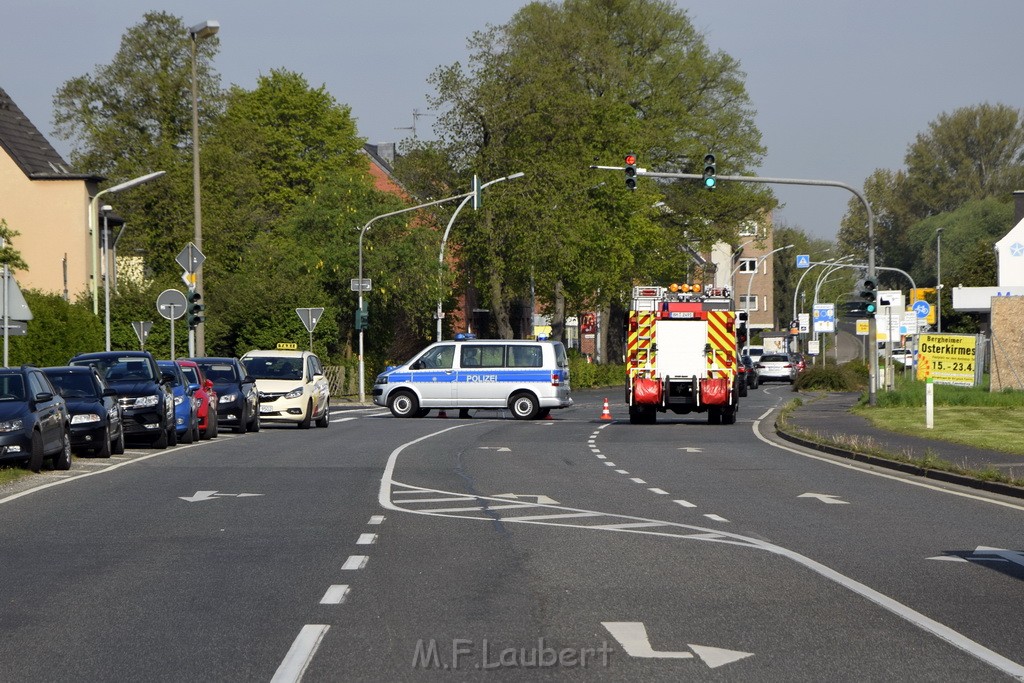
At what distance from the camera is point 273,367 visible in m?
35.4

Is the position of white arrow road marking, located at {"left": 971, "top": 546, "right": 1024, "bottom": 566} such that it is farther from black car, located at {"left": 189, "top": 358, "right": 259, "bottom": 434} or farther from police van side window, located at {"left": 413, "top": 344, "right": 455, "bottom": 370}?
police van side window, located at {"left": 413, "top": 344, "right": 455, "bottom": 370}

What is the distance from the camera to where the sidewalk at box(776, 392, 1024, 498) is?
61.4 ft

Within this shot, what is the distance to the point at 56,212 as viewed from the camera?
2415 inches

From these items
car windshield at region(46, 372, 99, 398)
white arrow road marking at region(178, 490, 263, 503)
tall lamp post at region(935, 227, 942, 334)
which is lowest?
white arrow road marking at region(178, 490, 263, 503)

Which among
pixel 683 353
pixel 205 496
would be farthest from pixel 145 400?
pixel 683 353

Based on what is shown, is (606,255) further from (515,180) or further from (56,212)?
(56,212)

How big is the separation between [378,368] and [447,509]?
153 feet

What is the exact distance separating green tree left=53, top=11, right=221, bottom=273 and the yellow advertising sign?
35.3 metres

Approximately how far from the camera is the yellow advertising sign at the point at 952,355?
147 feet

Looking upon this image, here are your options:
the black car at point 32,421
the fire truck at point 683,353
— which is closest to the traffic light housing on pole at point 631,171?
the fire truck at point 683,353

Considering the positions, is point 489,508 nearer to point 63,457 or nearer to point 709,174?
point 63,457

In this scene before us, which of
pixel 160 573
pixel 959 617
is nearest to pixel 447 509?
pixel 160 573

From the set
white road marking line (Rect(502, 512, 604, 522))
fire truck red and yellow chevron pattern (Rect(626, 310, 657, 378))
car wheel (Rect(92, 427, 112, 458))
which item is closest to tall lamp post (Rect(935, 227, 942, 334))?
fire truck red and yellow chevron pattern (Rect(626, 310, 657, 378))

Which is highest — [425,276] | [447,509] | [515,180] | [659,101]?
[659,101]
